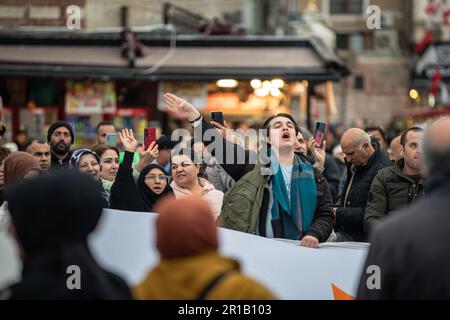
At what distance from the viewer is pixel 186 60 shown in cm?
2081

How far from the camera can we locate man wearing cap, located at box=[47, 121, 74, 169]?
10.7 meters

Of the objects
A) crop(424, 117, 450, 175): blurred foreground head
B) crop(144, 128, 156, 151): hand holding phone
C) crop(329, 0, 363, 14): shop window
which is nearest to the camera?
crop(424, 117, 450, 175): blurred foreground head

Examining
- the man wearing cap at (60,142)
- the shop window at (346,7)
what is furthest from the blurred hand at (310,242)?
the shop window at (346,7)

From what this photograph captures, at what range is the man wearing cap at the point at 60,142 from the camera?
1074 cm

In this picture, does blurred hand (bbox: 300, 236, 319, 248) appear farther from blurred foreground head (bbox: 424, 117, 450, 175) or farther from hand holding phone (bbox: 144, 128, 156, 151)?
blurred foreground head (bbox: 424, 117, 450, 175)

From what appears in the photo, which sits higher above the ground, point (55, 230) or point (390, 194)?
point (55, 230)

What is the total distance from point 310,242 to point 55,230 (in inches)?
133

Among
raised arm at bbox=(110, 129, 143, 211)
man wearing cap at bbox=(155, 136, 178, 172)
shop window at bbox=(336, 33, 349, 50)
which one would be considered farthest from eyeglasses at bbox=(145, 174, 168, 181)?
shop window at bbox=(336, 33, 349, 50)

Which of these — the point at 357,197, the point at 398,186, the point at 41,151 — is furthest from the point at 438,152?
the point at 41,151

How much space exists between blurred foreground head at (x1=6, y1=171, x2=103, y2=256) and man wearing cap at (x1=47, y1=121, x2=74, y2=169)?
21.2 ft

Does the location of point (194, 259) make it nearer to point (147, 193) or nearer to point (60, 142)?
point (147, 193)

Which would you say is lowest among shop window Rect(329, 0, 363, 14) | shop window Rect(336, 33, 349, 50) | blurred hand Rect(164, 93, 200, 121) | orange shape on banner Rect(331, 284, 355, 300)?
orange shape on banner Rect(331, 284, 355, 300)
